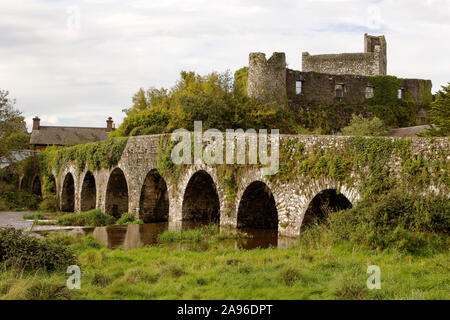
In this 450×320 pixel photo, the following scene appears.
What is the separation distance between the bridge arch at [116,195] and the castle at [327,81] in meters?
9.95

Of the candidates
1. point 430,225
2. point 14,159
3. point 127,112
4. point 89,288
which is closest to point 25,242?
point 89,288

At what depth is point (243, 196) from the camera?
16.1 meters

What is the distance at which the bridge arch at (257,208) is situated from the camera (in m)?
16.3

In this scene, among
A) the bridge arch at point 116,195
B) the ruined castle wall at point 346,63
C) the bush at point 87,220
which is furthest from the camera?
the ruined castle wall at point 346,63

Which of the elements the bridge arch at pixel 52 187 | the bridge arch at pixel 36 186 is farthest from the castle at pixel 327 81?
the bridge arch at pixel 36 186

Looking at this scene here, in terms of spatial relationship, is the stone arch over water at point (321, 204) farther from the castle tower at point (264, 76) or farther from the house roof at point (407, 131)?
the castle tower at point (264, 76)

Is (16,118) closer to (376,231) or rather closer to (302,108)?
(302,108)

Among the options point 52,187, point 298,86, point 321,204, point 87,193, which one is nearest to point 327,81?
point 298,86

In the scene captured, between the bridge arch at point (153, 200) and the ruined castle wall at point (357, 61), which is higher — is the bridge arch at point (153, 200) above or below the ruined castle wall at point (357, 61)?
below

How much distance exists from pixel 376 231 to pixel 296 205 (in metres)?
3.88

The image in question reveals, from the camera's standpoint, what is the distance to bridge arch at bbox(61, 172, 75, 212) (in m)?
35.4

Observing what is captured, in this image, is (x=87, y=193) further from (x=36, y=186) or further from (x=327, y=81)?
(x=327, y=81)

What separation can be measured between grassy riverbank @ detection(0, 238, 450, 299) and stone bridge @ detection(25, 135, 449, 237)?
2.39 meters

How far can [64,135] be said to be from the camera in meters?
70.6
